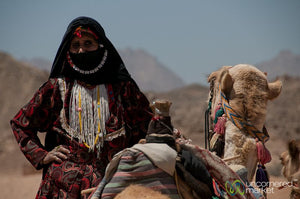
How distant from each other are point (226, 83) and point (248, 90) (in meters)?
0.22

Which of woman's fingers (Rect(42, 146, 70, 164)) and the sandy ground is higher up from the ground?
woman's fingers (Rect(42, 146, 70, 164))

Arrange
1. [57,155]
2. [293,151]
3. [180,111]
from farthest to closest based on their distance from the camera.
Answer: [180,111]
[293,151]
[57,155]

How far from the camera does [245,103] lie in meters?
4.36

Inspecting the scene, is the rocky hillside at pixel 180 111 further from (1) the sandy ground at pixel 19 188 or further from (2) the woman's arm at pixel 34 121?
(2) the woman's arm at pixel 34 121

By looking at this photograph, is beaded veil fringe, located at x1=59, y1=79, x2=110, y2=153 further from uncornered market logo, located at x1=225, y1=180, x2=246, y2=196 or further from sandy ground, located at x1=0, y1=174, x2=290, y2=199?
sandy ground, located at x1=0, y1=174, x2=290, y2=199

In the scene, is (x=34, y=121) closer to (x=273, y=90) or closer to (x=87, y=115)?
(x=87, y=115)

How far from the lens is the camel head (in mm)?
4359

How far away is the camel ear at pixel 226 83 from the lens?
446 centimetres

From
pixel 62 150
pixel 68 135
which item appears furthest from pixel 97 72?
pixel 62 150

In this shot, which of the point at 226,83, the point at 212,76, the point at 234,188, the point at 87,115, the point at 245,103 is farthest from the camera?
the point at 212,76

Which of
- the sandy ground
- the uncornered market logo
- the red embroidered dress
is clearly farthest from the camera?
the sandy ground

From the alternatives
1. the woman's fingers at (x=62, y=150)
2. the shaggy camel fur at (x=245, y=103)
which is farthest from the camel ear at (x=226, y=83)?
the woman's fingers at (x=62, y=150)

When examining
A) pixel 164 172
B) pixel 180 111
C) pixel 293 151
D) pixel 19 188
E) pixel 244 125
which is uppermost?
pixel 164 172

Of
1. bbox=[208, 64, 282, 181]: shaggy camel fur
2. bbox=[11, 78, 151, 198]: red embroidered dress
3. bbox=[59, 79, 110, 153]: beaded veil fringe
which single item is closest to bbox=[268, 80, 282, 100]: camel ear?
bbox=[208, 64, 282, 181]: shaggy camel fur
